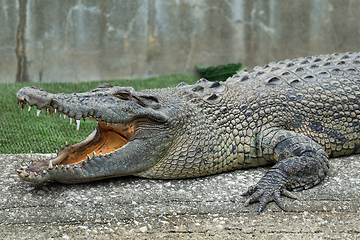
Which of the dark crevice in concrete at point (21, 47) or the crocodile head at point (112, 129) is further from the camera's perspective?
the dark crevice in concrete at point (21, 47)

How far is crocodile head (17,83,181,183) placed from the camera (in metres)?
2.68

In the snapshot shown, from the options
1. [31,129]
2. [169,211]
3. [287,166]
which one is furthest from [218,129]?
[31,129]

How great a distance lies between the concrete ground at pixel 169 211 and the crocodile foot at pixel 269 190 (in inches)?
2.0

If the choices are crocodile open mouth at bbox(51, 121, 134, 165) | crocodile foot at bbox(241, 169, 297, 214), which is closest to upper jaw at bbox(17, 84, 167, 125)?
crocodile open mouth at bbox(51, 121, 134, 165)

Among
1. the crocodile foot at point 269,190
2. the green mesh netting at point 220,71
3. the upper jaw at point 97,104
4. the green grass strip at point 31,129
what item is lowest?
the green grass strip at point 31,129

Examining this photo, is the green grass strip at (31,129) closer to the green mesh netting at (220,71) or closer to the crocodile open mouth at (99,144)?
the crocodile open mouth at (99,144)

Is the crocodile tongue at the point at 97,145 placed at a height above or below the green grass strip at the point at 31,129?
above

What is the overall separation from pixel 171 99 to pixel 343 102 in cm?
172

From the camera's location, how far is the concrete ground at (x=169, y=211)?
7.94ft

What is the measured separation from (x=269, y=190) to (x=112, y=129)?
146 centimetres

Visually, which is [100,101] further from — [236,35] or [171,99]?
[236,35]

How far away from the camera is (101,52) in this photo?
7266 millimetres

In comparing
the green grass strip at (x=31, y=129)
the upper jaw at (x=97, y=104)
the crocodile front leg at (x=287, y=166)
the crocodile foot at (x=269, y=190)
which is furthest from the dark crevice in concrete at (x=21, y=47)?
the crocodile foot at (x=269, y=190)

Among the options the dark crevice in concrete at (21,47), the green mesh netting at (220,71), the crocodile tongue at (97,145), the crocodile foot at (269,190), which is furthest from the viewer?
the green mesh netting at (220,71)
